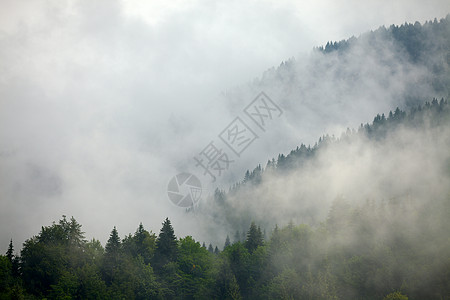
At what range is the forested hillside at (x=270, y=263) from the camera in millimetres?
66375

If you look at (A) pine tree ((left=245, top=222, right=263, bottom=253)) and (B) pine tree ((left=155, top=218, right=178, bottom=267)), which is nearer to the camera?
(B) pine tree ((left=155, top=218, right=178, bottom=267))

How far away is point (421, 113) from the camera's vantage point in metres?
194

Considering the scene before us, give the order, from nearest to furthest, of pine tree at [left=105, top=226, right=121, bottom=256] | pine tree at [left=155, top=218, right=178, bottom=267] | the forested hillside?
the forested hillside → pine tree at [left=105, top=226, right=121, bottom=256] → pine tree at [left=155, top=218, right=178, bottom=267]

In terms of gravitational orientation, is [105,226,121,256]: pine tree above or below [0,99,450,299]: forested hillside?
above

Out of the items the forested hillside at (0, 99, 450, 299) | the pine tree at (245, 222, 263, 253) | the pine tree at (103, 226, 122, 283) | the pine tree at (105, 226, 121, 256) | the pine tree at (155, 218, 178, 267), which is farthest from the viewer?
the pine tree at (245, 222, 263, 253)

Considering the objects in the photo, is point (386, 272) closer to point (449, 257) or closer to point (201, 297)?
point (449, 257)

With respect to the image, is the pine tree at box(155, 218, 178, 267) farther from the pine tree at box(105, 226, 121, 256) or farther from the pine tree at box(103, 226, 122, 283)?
the pine tree at box(105, 226, 121, 256)

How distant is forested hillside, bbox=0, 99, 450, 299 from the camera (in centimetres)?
6638

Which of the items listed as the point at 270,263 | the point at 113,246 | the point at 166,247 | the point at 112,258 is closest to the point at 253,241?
the point at 270,263

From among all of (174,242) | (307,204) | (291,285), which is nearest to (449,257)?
(291,285)

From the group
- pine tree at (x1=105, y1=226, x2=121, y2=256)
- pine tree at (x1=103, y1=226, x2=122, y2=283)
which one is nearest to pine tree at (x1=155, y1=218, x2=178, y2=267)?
pine tree at (x1=103, y1=226, x2=122, y2=283)

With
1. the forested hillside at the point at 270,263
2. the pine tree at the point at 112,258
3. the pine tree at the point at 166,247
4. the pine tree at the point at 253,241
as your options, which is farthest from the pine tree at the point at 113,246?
the pine tree at the point at 253,241

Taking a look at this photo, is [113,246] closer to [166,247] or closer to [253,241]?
[166,247]

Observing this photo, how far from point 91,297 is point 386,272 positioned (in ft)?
166
